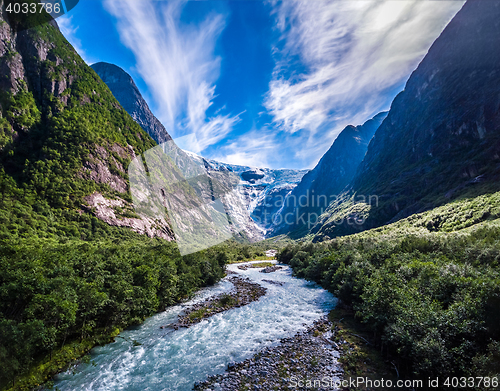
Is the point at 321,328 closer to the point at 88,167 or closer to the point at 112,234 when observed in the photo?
the point at 112,234

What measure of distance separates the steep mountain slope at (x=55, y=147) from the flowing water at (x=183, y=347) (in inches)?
1218

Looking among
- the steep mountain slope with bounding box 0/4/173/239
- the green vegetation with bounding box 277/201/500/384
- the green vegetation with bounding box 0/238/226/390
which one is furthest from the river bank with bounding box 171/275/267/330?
the steep mountain slope with bounding box 0/4/173/239

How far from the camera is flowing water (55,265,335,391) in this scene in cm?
1695

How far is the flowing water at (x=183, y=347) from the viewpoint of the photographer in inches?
667

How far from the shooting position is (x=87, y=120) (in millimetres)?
98688

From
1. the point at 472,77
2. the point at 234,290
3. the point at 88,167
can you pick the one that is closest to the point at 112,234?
the point at 88,167

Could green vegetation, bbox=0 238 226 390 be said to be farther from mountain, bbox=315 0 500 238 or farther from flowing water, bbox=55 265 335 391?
mountain, bbox=315 0 500 238

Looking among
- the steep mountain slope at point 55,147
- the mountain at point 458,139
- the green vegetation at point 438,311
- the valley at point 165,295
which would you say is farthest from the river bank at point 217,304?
the mountain at point 458,139

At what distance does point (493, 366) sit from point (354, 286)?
1990 centimetres

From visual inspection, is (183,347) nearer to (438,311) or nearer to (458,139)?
(438,311)

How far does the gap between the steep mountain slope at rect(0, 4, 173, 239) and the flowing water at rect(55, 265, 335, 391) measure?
1218 inches

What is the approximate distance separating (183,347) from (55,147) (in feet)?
287

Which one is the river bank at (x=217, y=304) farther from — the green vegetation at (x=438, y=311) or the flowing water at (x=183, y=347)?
the green vegetation at (x=438, y=311)

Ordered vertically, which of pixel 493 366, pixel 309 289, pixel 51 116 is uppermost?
pixel 51 116
